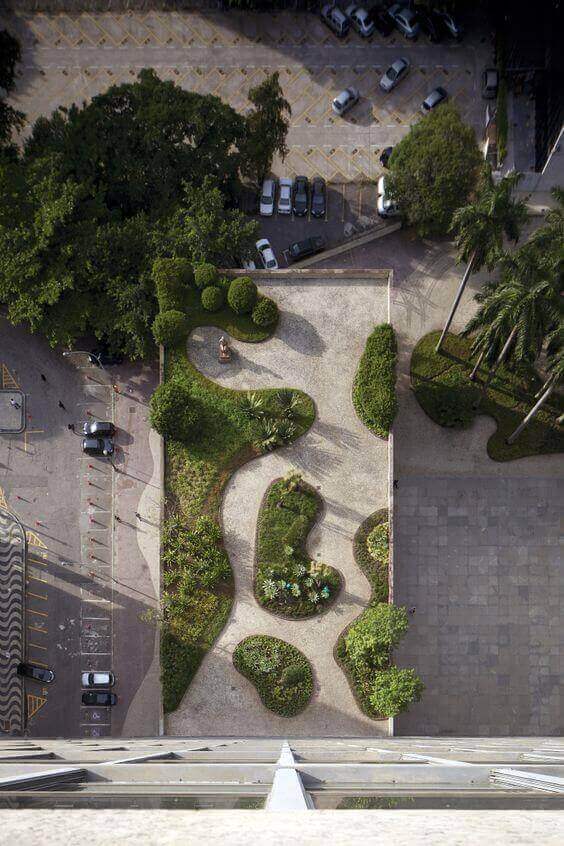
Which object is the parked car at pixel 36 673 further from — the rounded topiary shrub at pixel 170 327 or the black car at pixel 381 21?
the black car at pixel 381 21

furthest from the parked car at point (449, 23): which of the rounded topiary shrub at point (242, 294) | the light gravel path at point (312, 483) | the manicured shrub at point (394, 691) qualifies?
the manicured shrub at point (394, 691)

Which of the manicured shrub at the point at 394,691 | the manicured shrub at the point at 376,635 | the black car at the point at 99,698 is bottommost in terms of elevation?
the black car at the point at 99,698

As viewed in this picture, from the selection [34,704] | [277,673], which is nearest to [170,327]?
[277,673]

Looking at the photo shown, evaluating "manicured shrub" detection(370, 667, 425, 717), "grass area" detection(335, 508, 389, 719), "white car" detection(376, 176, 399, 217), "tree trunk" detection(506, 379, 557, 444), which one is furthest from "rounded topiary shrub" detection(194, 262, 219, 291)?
"manicured shrub" detection(370, 667, 425, 717)

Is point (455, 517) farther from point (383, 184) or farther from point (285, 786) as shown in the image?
point (285, 786)

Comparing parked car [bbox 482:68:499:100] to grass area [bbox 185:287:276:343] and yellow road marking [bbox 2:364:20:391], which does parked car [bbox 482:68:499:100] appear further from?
yellow road marking [bbox 2:364:20:391]

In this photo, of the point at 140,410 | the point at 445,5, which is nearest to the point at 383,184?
the point at 445,5

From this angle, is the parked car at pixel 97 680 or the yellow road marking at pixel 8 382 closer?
the parked car at pixel 97 680
